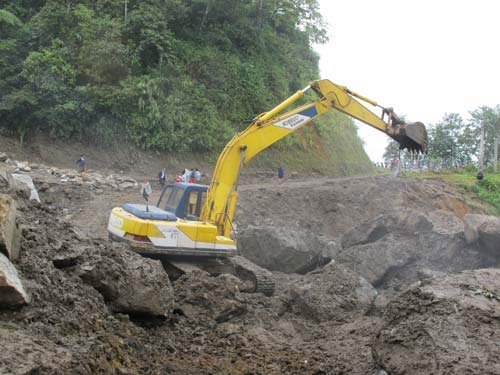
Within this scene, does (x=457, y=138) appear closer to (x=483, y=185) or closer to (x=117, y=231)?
(x=483, y=185)

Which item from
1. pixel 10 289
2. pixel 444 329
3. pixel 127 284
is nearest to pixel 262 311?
pixel 127 284

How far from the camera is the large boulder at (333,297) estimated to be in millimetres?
8211

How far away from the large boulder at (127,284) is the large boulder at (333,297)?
2702 mm

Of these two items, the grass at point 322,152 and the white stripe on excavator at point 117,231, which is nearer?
the white stripe on excavator at point 117,231

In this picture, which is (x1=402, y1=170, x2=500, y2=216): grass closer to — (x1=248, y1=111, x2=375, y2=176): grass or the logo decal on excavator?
(x1=248, y1=111, x2=375, y2=176): grass

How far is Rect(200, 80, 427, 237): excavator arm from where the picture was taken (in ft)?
33.0

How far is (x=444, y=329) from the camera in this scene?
4.36 metres

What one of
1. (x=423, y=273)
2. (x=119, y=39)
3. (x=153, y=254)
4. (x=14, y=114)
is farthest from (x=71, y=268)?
(x=119, y=39)

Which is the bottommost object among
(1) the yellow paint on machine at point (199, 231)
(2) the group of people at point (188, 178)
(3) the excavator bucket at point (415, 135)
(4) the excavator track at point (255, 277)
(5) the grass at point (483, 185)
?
(4) the excavator track at point (255, 277)

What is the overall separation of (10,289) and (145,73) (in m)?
22.5

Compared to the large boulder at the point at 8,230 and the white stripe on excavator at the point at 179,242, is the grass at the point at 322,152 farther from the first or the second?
the large boulder at the point at 8,230

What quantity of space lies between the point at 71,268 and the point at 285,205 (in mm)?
14259

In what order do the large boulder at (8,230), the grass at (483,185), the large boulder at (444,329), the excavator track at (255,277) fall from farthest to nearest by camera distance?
1. the grass at (483,185)
2. the excavator track at (255,277)
3. the large boulder at (8,230)
4. the large boulder at (444,329)

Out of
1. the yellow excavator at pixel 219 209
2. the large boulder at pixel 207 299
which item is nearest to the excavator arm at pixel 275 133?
the yellow excavator at pixel 219 209
